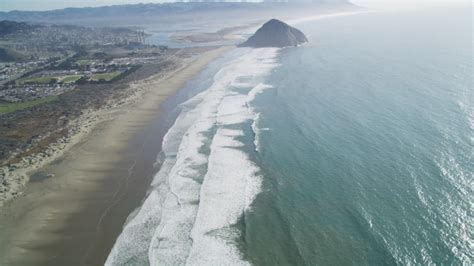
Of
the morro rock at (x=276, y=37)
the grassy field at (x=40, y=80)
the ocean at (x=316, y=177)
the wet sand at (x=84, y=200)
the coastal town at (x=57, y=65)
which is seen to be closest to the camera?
the ocean at (x=316, y=177)

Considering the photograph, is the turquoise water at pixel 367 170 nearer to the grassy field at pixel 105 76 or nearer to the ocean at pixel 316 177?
the ocean at pixel 316 177

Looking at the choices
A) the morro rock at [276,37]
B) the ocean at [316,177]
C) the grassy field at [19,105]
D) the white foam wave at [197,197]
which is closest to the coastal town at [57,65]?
the grassy field at [19,105]

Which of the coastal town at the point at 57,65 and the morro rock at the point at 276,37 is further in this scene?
the morro rock at the point at 276,37

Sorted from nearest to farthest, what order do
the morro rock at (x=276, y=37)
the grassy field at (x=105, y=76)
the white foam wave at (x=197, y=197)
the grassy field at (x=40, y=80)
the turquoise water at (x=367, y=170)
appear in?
the turquoise water at (x=367, y=170), the white foam wave at (x=197, y=197), the grassy field at (x=40, y=80), the grassy field at (x=105, y=76), the morro rock at (x=276, y=37)

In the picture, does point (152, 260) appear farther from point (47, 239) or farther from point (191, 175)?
point (191, 175)

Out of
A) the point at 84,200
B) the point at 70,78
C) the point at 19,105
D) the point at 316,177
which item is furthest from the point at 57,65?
the point at 316,177

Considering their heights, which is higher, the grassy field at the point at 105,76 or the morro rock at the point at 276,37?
the morro rock at the point at 276,37

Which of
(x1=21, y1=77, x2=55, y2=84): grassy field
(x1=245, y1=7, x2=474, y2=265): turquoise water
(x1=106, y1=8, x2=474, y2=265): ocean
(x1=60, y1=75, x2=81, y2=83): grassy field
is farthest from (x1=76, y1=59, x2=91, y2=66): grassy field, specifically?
(x1=245, y1=7, x2=474, y2=265): turquoise water

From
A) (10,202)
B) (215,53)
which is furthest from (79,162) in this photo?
(215,53)
